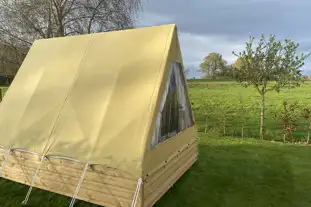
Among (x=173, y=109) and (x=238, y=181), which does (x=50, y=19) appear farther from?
(x=238, y=181)

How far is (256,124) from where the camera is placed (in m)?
13.0

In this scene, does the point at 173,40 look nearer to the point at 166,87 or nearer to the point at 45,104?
the point at 166,87

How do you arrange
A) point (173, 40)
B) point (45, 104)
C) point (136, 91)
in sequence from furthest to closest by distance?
point (45, 104) < point (173, 40) < point (136, 91)

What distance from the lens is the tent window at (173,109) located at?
4352 mm

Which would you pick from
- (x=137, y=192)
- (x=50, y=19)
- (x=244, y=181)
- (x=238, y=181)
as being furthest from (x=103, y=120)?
(x=50, y=19)

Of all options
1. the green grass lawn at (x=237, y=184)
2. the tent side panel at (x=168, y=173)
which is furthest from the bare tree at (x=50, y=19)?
the tent side panel at (x=168, y=173)

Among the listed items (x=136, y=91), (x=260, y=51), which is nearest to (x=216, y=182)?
(x=136, y=91)

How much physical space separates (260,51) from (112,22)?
7.00 metres

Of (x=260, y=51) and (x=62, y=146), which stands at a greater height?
(x=260, y=51)

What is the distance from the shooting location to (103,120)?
4270 mm

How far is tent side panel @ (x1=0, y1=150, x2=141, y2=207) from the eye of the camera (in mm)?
3850

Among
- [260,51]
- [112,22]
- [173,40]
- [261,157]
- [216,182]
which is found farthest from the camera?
[112,22]

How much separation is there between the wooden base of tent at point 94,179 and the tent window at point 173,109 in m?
0.55

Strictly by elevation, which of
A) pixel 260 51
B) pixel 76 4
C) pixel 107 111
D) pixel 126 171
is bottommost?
pixel 126 171
